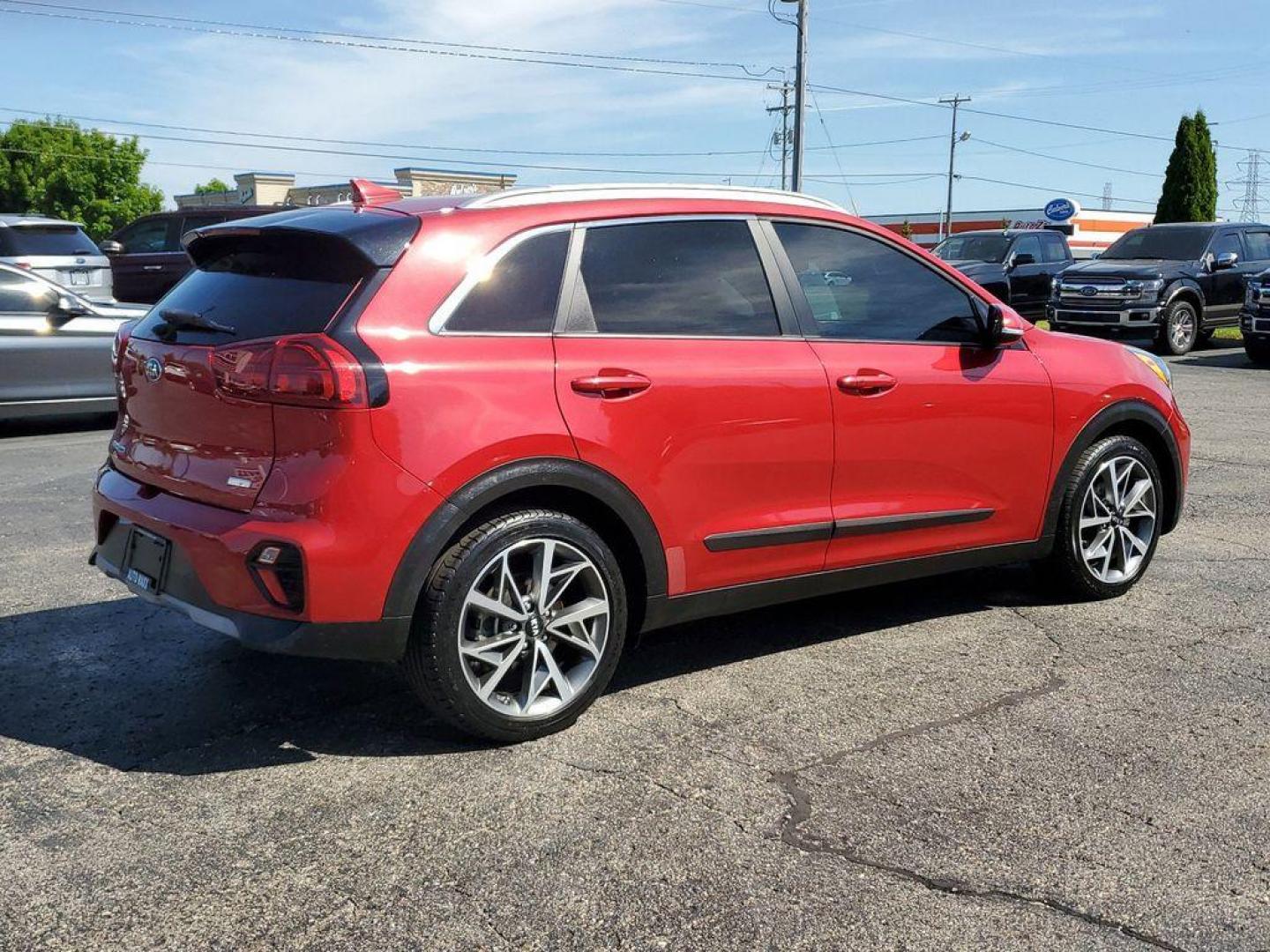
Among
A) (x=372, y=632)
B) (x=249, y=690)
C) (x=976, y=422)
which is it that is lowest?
(x=249, y=690)

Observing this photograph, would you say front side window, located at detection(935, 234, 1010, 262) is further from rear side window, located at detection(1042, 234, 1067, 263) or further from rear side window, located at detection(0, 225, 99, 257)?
rear side window, located at detection(0, 225, 99, 257)

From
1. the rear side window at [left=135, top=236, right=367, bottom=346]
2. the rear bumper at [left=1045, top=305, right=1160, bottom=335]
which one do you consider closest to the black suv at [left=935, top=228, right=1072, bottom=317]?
the rear bumper at [left=1045, top=305, right=1160, bottom=335]

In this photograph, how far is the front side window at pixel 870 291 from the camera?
471 cm

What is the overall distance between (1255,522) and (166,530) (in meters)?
6.07

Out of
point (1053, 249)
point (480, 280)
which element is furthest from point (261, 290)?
point (1053, 249)

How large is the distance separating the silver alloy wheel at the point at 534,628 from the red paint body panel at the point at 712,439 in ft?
1.05

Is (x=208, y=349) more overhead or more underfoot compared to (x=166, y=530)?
more overhead

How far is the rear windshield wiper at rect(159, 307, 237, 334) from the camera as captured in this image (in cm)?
396

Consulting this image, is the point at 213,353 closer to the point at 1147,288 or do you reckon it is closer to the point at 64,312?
the point at 64,312

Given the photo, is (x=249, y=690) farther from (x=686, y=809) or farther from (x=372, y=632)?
(x=686, y=809)

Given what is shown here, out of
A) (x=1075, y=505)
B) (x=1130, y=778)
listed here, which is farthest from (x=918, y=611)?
(x=1130, y=778)

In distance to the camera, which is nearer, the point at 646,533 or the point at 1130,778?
the point at 1130,778

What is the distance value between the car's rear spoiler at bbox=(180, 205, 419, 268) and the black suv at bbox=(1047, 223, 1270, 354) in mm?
16856

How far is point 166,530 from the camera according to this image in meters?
3.88
